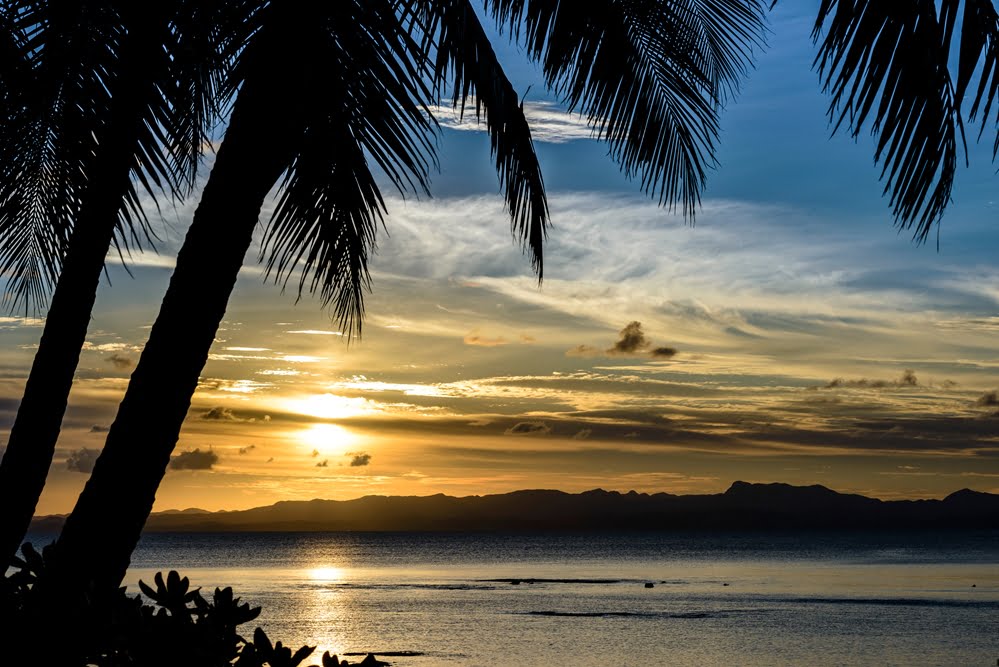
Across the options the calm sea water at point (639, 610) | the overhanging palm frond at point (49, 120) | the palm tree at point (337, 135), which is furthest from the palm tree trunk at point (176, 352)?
the calm sea water at point (639, 610)

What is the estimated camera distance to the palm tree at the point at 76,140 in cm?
611

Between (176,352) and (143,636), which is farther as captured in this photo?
(176,352)

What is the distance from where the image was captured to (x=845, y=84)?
343 cm

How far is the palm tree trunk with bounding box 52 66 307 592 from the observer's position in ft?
14.0

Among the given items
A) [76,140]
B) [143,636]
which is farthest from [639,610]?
[143,636]

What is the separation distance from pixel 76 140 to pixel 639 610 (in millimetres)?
51345

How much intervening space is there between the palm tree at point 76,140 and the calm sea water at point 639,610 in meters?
30.4

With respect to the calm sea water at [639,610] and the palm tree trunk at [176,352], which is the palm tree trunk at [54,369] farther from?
the calm sea water at [639,610]

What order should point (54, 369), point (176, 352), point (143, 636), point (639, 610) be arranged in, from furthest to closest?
1. point (639, 610)
2. point (54, 369)
3. point (176, 352)
4. point (143, 636)

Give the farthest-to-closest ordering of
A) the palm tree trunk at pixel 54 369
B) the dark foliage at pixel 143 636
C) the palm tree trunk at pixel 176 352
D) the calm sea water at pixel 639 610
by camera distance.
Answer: the calm sea water at pixel 639 610 → the palm tree trunk at pixel 54 369 → the palm tree trunk at pixel 176 352 → the dark foliage at pixel 143 636

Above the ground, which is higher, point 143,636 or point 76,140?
point 76,140

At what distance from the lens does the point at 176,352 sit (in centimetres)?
434

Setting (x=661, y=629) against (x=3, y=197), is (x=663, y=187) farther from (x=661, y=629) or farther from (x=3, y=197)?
(x=661, y=629)

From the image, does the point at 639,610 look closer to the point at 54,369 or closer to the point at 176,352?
the point at 54,369
